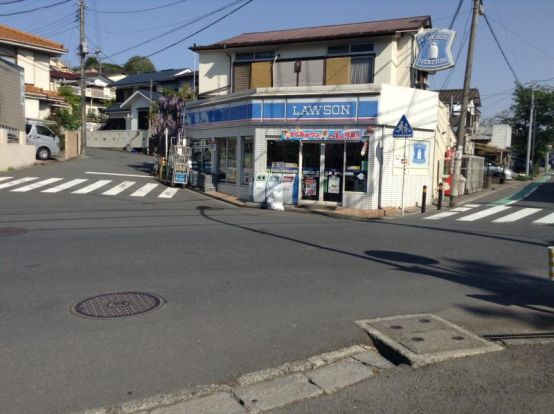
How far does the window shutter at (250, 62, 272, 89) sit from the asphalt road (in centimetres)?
1117

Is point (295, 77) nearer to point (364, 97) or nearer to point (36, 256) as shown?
point (364, 97)

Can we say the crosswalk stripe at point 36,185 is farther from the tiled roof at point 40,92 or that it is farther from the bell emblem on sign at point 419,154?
the tiled roof at point 40,92

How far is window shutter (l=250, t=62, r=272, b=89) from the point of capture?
23.5m

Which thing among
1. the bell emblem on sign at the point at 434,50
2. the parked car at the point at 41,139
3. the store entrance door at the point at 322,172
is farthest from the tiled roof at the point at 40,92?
the bell emblem on sign at the point at 434,50

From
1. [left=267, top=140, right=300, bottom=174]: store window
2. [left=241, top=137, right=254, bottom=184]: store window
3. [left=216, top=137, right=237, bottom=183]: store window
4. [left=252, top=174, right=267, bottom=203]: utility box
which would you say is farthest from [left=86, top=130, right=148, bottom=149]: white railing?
[left=252, top=174, right=267, bottom=203]: utility box

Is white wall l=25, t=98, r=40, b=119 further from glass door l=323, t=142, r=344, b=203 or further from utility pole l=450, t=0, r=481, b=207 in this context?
utility pole l=450, t=0, r=481, b=207

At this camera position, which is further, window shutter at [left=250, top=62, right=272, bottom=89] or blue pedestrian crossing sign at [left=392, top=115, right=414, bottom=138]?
window shutter at [left=250, top=62, right=272, bottom=89]

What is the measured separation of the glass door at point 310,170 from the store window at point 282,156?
34 cm

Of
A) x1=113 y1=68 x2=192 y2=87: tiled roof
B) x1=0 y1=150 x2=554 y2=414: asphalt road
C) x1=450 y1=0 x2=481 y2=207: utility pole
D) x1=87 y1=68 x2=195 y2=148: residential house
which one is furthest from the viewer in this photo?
x1=113 y1=68 x2=192 y2=87: tiled roof

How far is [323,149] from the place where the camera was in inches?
736

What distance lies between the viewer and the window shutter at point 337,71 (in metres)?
21.8

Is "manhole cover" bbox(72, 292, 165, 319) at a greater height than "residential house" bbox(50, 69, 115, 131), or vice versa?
"residential house" bbox(50, 69, 115, 131)

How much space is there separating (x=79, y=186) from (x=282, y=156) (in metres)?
8.37

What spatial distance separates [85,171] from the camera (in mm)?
25250
